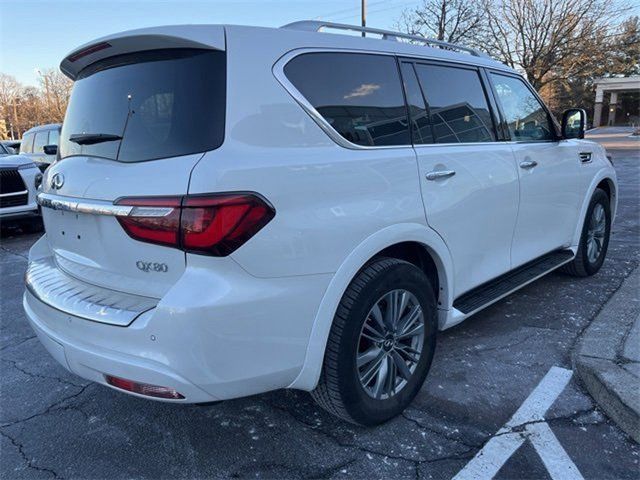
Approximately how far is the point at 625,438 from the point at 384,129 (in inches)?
77.6

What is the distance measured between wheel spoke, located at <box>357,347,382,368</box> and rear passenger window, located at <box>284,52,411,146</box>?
3.33 ft

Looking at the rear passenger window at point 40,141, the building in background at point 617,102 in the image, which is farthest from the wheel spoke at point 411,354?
the building in background at point 617,102

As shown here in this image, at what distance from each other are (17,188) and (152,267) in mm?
7267

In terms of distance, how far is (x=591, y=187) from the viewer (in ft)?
14.8

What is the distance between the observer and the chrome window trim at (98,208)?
6.29 feet

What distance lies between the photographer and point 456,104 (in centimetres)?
319

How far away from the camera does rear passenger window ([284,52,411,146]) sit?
2.28 meters

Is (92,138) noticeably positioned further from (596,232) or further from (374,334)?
(596,232)

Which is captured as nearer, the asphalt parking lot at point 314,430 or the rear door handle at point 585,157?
the asphalt parking lot at point 314,430

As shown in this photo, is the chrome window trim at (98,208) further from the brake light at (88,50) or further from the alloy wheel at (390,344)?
the alloy wheel at (390,344)

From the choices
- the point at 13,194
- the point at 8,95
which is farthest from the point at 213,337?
the point at 8,95

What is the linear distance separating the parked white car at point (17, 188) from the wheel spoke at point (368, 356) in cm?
708

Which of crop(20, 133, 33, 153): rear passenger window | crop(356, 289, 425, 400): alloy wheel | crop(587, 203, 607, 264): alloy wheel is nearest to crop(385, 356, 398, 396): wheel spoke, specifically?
crop(356, 289, 425, 400): alloy wheel

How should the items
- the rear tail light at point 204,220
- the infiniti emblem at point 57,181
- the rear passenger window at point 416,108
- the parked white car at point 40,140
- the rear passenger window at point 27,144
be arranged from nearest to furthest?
the rear tail light at point 204,220, the infiniti emblem at point 57,181, the rear passenger window at point 416,108, the parked white car at point 40,140, the rear passenger window at point 27,144
